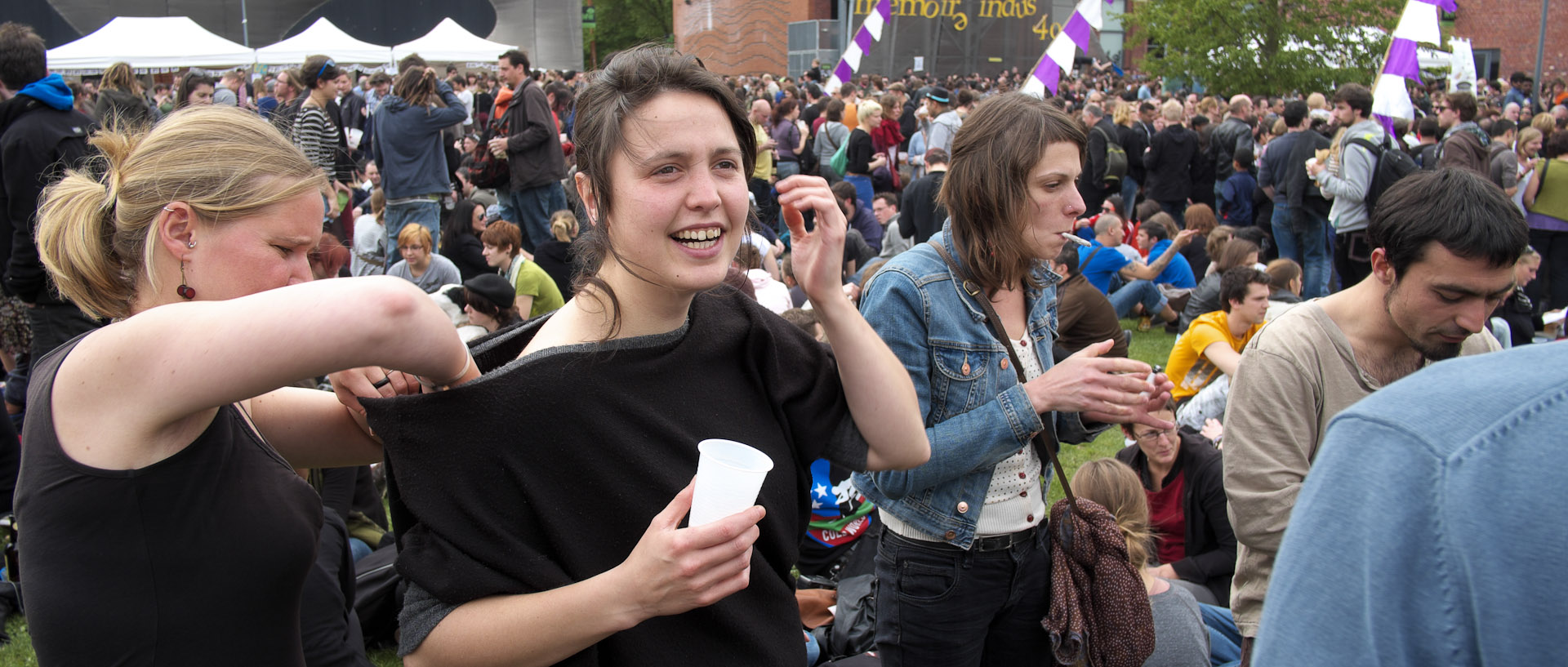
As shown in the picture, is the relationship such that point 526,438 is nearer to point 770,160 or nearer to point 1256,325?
point 1256,325

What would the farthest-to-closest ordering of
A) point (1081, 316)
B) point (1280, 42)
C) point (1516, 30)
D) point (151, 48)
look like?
point (1516, 30) < point (151, 48) < point (1280, 42) < point (1081, 316)

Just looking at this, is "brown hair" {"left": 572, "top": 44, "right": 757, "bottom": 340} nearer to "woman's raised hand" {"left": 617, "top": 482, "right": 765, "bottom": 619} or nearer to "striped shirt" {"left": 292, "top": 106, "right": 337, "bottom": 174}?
"woman's raised hand" {"left": 617, "top": 482, "right": 765, "bottom": 619}

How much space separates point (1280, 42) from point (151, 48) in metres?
21.5

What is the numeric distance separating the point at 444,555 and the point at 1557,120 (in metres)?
16.2

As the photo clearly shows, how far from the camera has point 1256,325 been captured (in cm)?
577

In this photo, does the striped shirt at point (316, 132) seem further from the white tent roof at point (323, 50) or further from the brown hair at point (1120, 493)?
the white tent roof at point (323, 50)

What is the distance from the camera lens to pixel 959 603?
233cm

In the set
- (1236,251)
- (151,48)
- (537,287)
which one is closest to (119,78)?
(537,287)

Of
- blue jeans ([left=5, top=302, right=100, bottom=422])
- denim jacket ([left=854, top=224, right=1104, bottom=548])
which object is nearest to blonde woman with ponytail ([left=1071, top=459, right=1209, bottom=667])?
denim jacket ([left=854, top=224, right=1104, bottom=548])

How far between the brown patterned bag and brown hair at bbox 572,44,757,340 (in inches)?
40.8

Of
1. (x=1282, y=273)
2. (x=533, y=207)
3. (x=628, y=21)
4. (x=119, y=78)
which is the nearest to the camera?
(x=1282, y=273)

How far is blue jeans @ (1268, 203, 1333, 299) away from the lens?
9.29 metres

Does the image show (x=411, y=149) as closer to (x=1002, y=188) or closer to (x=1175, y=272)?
(x=1175, y=272)

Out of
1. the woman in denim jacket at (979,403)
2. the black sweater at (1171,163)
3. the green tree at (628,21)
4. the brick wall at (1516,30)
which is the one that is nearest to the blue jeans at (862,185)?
the black sweater at (1171,163)
